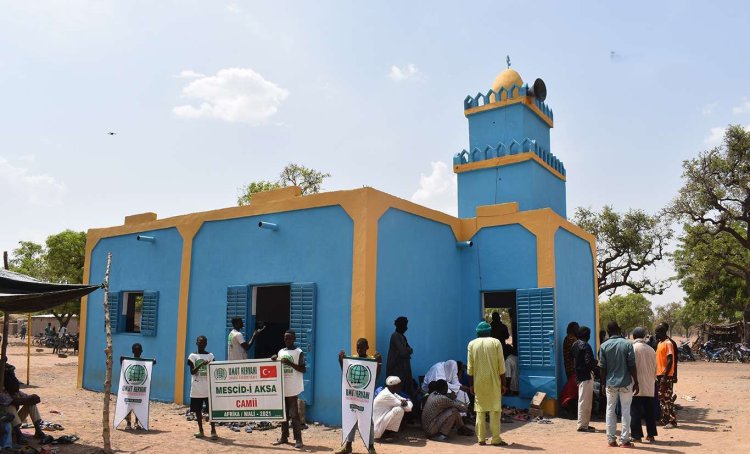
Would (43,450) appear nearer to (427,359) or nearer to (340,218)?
(340,218)

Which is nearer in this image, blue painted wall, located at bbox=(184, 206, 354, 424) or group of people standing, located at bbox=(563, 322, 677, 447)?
group of people standing, located at bbox=(563, 322, 677, 447)

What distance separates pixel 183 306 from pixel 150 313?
→ 114cm

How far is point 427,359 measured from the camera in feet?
30.6

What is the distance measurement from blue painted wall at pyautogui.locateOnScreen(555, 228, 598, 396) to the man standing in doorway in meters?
3.02

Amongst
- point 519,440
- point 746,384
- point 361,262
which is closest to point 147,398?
point 361,262

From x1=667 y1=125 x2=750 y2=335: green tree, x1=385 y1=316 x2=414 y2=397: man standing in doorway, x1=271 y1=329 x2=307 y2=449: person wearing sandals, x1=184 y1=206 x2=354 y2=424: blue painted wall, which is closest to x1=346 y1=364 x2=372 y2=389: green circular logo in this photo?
x1=271 y1=329 x2=307 y2=449: person wearing sandals

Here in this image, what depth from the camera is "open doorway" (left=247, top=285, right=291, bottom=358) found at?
38.4 ft

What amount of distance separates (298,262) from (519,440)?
4.26 metres

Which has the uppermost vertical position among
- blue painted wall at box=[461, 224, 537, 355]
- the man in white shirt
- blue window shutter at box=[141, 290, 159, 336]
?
blue painted wall at box=[461, 224, 537, 355]

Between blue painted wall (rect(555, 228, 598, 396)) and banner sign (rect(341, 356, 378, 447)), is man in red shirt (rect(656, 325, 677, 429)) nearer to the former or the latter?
blue painted wall (rect(555, 228, 598, 396))

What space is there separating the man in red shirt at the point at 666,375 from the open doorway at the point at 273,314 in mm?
6883

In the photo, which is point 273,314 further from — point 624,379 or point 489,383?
point 624,379

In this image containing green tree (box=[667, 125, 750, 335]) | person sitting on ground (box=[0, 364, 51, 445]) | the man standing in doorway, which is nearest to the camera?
person sitting on ground (box=[0, 364, 51, 445])

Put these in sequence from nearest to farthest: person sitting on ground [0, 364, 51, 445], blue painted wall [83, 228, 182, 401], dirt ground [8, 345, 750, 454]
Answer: person sitting on ground [0, 364, 51, 445]
dirt ground [8, 345, 750, 454]
blue painted wall [83, 228, 182, 401]
